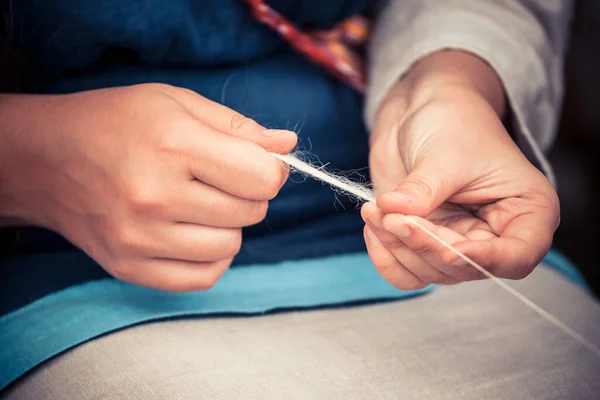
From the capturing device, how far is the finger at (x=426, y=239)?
0.34 m

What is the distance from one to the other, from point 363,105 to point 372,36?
4.1 inches

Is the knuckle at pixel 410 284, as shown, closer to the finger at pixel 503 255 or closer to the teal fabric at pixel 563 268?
the finger at pixel 503 255

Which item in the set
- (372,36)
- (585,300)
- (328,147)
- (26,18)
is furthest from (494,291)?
(26,18)

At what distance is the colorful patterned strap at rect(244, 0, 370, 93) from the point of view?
0.54 m

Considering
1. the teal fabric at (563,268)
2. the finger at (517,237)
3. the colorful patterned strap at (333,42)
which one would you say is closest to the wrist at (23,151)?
the colorful patterned strap at (333,42)

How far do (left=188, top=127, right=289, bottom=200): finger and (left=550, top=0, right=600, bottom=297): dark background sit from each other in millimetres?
628

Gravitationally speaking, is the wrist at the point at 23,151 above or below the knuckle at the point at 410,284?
above

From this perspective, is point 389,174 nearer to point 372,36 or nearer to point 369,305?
point 369,305

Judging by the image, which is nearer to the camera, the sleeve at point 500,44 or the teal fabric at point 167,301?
the teal fabric at point 167,301

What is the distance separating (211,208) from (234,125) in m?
0.06

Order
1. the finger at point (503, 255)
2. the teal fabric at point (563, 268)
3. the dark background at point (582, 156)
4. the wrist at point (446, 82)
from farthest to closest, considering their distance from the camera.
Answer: the dark background at point (582, 156) → the teal fabric at point (563, 268) → the wrist at point (446, 82) → the finger at point (503, 255)

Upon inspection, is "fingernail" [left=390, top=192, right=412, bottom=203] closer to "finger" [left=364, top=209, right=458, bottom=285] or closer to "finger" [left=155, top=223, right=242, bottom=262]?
"finger" [left=364, top=209, right=458, bottom=285]

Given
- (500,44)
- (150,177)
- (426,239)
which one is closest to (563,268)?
(500,44)

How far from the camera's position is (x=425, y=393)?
1.27 feet
